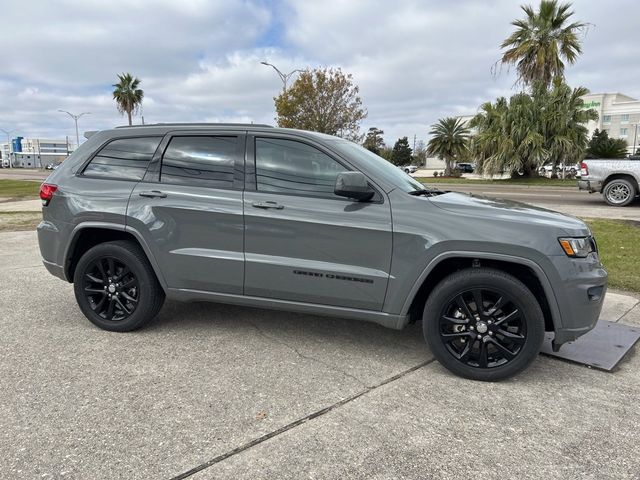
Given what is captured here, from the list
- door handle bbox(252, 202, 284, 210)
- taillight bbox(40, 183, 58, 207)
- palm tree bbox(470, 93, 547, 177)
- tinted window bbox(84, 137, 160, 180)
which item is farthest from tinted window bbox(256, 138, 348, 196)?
palm tree bbox(470, 93, 547, 177)

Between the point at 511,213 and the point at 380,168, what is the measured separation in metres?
1.07

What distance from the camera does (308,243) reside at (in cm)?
356

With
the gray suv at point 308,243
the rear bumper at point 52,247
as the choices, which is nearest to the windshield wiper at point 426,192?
the gray suv at point 308,243

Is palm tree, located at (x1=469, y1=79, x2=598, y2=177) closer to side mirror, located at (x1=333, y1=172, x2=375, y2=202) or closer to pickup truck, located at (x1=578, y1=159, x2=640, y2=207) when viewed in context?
pickup truck, located at (x1=578, y1=159, x2=640, y2=207)

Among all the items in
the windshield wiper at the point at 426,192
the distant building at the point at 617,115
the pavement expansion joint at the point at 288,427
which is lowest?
the pavement expansion joint at the point at 288,427

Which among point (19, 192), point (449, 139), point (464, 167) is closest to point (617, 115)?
point (464, 167)

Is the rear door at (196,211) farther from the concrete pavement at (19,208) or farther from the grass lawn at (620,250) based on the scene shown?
the concrete pavement at (19,208)

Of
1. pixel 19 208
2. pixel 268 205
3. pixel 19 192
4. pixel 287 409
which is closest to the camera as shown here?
pixel 287 409

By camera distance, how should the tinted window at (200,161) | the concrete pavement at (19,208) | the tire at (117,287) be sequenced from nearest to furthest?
the tinted window at (200,161), the tire at (117,287), the concrete pavement at (19,208)

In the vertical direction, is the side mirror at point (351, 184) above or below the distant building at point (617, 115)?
below

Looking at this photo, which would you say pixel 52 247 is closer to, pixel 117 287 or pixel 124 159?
pixel 117 287

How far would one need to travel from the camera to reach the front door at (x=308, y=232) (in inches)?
136

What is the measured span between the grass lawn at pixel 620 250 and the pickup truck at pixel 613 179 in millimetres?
3527

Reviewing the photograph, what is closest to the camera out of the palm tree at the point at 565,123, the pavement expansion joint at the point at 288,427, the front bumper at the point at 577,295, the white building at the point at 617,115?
the pavement expansion joint at the point at 288,427
